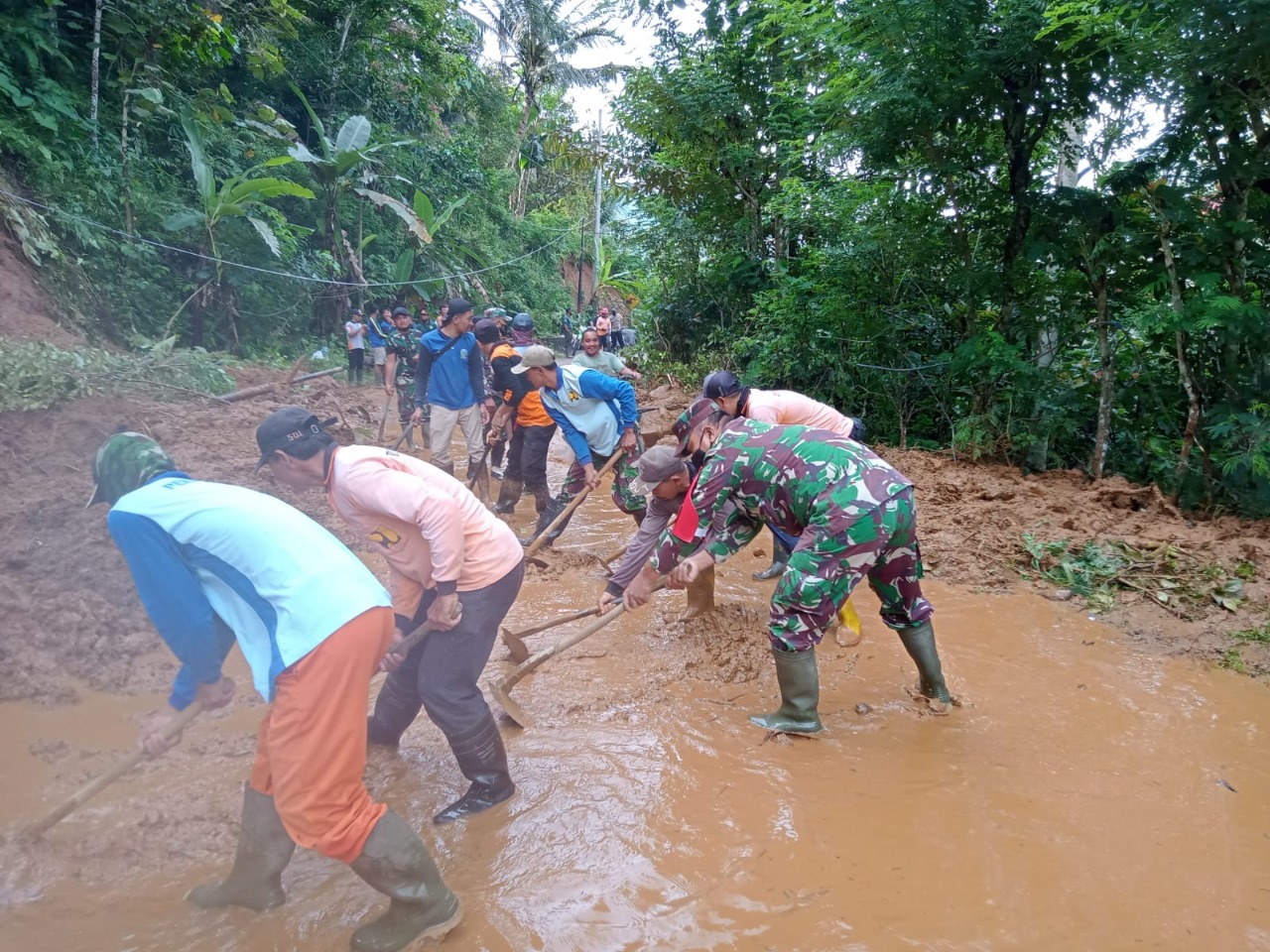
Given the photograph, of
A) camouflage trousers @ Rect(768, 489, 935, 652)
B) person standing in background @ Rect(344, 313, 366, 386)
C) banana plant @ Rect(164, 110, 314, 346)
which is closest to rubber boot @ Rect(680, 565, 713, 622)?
camouflage trousers @ Rect(768, 489, 935, 652)

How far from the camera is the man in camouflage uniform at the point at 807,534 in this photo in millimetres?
3148

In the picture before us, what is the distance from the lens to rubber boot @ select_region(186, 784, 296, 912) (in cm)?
234

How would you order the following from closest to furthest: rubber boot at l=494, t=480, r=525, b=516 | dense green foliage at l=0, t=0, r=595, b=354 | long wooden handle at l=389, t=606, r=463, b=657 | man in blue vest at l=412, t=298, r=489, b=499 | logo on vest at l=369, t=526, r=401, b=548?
logo on vest at l=369, t=526, r=401, b=548 → long wooden handle at l=389, t=606, r=463, b=657 → man in blue vest at l=412, t=298, r=489, b=499 → rubber boot at l=494, t=480, r=525, b=516 → dense green foliage at l=0, t=0, r=595, b=354

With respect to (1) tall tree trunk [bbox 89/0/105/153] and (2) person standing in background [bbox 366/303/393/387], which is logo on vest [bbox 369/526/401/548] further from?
(2) person standing in background [bbox 366/303/393/387]

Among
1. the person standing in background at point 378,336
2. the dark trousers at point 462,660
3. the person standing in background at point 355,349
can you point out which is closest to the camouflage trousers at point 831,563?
the dark trousers at point 462,660

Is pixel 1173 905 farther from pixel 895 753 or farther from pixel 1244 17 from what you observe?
pixel 1244 17

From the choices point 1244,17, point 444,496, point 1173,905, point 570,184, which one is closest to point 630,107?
point 1244,17

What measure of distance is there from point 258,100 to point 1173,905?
16.1 m

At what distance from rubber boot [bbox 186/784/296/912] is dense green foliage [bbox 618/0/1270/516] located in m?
6.37

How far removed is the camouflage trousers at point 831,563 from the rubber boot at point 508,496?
4.04m

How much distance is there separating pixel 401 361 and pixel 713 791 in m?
10.3

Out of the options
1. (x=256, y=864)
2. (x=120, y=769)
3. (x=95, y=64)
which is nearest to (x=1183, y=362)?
(x=256, y=864)

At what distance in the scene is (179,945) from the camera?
90.5 inches

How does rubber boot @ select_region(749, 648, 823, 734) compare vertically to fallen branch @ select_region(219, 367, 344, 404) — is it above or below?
below
